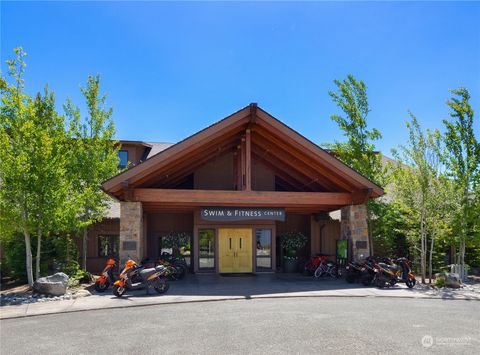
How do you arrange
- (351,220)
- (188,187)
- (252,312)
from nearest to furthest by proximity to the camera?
1. (252,312)
2. (351,220)
3. (188,187)

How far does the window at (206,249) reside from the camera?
59.7 ft

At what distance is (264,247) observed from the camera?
61.3ft

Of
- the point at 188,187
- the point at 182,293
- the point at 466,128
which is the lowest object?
the point at 182,293

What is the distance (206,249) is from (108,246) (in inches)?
212

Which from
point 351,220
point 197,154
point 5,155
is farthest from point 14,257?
point 351,220

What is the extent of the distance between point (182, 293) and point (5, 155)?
690 cm

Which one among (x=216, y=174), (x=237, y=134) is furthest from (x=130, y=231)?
(x=237, y=134)

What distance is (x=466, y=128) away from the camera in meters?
16.3

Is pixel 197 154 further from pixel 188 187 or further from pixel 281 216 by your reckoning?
pixel 281 216

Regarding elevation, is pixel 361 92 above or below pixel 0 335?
above

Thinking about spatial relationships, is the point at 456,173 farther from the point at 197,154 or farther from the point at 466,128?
the point at 197,154

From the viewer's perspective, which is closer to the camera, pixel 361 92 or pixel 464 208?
pixel 464 208

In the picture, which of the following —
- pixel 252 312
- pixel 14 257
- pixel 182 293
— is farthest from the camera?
pixel 14 257

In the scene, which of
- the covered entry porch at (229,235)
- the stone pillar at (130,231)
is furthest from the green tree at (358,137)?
the stone pillar at (130,231)
